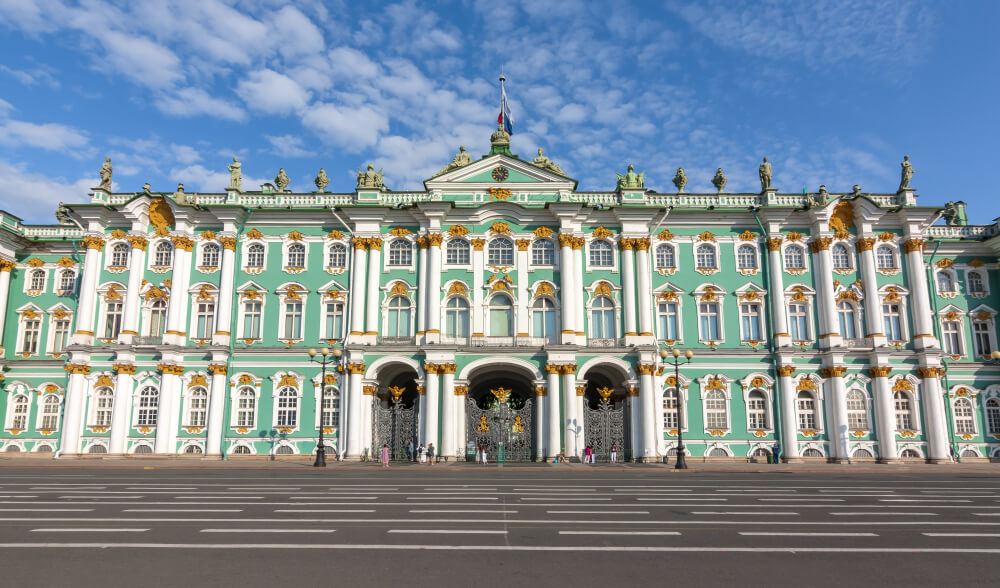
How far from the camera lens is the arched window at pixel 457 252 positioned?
4303 cm

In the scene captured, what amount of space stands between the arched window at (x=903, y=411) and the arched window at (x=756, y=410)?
7.92 metres

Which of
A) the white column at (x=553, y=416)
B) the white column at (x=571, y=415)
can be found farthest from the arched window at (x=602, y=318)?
the white column at (x=553, y=416)

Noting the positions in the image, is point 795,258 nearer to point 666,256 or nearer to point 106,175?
point 666,256

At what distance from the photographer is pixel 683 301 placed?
42906mm

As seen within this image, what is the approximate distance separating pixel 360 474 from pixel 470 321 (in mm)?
14614

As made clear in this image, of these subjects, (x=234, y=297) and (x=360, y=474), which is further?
(x=234, y=297)

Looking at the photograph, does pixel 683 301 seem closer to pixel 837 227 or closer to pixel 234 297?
pixel 837 227

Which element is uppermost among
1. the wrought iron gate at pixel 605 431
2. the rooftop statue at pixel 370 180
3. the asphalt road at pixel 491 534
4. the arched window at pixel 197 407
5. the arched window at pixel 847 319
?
the rooftop statue at pixel 370 180

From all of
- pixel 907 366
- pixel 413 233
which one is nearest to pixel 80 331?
pixel 413 233

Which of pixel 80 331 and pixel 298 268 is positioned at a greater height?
pixel 298 268

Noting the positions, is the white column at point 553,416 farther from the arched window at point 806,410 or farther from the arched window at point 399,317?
the arched window at point 806,410

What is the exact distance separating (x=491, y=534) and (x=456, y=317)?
30168 mm

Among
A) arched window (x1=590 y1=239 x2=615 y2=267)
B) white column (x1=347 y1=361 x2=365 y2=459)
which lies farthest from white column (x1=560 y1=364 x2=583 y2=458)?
white column (x1=347 y1=361 x2=365 y2=459)

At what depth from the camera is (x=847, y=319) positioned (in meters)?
42.9
